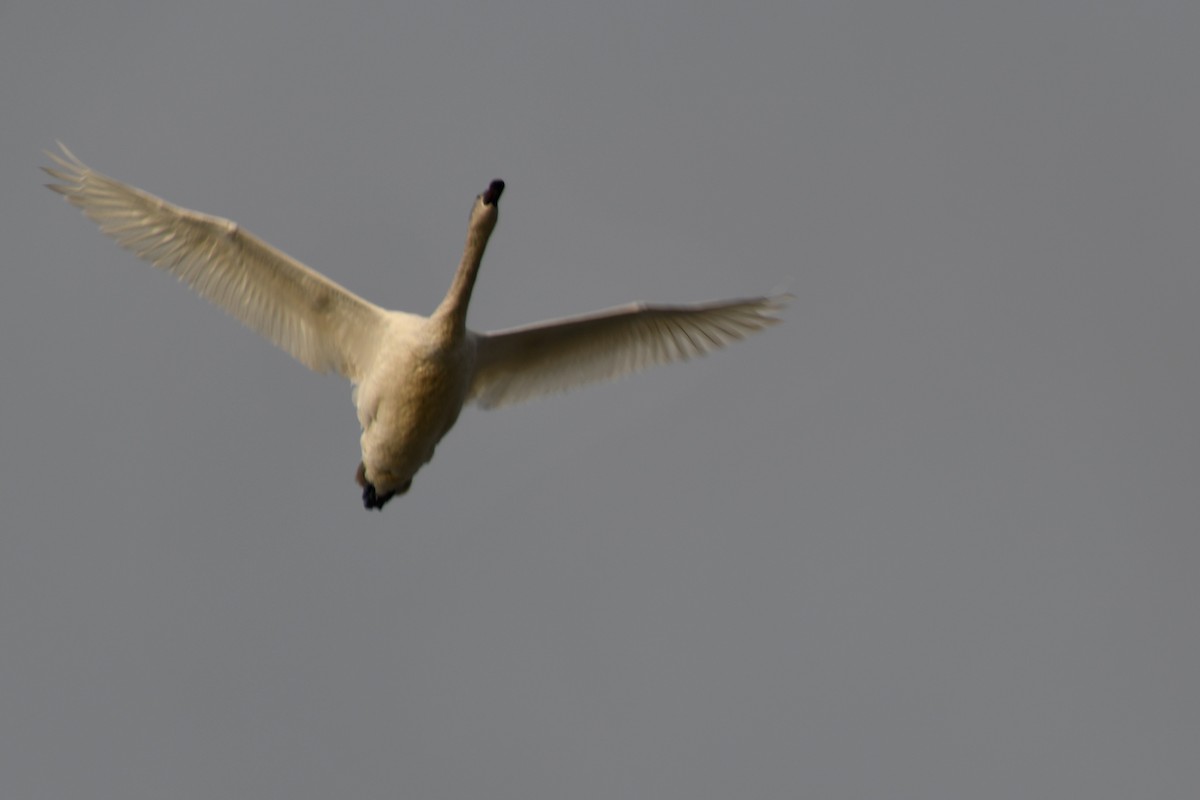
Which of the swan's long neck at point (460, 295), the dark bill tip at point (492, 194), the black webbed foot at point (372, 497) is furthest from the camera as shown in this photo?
the black webbed foot at point (372, 497)

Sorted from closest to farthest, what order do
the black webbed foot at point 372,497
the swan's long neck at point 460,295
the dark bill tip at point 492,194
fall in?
1. the swan's long neck at point 460,295
2. the dark bill tip at point 492,194
3. the black webbed foot at point 372,497

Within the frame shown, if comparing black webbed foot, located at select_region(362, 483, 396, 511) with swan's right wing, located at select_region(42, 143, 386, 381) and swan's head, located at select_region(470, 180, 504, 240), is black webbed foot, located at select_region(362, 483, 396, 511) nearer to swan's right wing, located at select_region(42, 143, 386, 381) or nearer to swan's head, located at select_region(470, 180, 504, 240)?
swan's right wing, located at select_region(42, 143, 386, 381)

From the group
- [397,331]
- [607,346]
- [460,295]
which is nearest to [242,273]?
[397,331]

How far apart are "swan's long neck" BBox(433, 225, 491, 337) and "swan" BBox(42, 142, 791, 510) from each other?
11 mm

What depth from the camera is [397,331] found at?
20.8 meters

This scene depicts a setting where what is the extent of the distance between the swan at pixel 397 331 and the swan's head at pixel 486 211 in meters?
0.02

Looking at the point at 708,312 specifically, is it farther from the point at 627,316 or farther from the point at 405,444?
the point at 405,444

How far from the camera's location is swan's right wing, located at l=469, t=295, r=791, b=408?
2183 cm

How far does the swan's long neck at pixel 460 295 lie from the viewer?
20.3 metres

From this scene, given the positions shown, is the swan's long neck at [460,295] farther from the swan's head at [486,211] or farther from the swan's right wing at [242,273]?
the swan's right wing at [242,273]

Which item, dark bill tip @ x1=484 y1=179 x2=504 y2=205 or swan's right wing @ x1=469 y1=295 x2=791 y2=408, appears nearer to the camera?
dark bill tip @ x1=484 y1=179 x2=504 y2=205

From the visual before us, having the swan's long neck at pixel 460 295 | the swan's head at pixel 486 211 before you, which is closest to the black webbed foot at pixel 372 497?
the swan's long neck at pixel 460 295

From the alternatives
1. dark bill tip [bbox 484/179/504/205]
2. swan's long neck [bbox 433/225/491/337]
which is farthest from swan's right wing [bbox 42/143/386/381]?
dark bill tip [bbox 484/179/504/205]

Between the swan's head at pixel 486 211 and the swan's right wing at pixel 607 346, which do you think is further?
the swan's right wing at pixel 607 346
